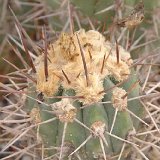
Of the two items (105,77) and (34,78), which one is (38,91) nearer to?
(34,78)

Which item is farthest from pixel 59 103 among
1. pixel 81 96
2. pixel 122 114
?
pixel 122 114

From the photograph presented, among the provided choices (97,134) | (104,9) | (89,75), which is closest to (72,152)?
(97,134)

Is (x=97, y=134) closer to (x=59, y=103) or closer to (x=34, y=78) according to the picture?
(x=59, y=103)

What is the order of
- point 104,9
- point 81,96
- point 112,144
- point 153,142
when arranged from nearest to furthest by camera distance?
1. point 81,96
2. point 112,144
3. point 153,142
4. point 104,9

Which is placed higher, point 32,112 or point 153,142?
point 32,112

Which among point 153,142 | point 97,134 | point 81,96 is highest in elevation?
point 81,96

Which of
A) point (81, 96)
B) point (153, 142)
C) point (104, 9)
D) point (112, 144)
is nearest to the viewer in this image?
point (81, 96)

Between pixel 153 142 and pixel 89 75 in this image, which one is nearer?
pixel 89 75
